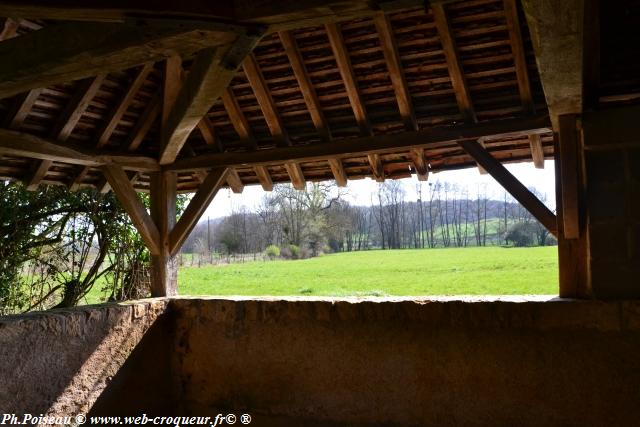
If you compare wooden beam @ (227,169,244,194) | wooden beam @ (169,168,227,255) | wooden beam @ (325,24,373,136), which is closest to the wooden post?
wooden beam @ (325,24,373,136)

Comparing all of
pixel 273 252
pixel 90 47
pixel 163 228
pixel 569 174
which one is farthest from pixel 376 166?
pixel 273 252

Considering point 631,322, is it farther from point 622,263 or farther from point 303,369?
point 303,369

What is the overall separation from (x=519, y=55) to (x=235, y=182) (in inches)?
139

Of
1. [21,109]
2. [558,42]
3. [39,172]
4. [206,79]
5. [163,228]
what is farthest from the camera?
[163,228]

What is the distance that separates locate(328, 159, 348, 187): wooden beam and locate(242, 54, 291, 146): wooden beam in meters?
0.52

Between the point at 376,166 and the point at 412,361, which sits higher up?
the point at 376,166

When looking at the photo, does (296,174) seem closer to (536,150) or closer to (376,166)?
(376,166)

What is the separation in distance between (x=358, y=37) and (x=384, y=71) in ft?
1.37

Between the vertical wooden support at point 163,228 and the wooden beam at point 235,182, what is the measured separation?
67 cm

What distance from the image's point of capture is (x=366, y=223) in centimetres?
1603

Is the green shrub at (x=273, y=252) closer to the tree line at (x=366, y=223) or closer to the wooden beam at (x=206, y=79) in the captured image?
the tree line at (x=366, y=223)

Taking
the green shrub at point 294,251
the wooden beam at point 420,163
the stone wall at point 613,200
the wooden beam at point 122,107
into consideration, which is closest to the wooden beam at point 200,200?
the wooden beam at point 122,107

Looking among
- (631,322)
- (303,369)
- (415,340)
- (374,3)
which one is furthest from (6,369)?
(631,322)

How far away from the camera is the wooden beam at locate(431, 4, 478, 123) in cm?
403
